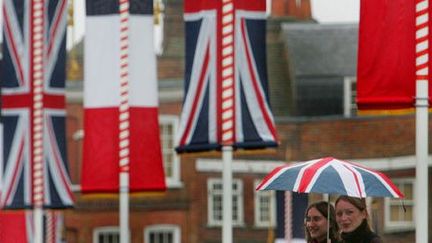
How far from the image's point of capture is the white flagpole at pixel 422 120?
13984 millimetres

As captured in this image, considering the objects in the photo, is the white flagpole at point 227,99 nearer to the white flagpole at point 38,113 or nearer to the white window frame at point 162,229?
the white flagpole at point 38,113

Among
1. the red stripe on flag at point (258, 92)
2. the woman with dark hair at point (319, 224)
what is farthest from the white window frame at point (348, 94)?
the woman with dark hair at point (319, 224)

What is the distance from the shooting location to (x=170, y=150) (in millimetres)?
44781

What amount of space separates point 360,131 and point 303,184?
31.7 meters

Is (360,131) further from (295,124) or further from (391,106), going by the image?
(391,106)

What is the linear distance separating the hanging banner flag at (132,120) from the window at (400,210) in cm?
2287

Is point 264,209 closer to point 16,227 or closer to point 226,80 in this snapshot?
point 16,227

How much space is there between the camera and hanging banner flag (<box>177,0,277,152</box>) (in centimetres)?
1806

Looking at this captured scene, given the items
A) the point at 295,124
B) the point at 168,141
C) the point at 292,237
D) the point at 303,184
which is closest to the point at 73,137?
the point at 168,141

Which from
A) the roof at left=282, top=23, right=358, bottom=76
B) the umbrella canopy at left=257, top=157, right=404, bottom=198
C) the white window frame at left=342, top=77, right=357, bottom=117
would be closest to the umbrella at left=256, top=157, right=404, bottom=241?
the umbrella canopy at left=257, top=157, right=404, bottom=198

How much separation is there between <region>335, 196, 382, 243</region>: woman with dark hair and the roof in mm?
34021

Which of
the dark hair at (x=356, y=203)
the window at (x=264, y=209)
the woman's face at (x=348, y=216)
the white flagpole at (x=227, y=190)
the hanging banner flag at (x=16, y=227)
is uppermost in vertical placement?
the dark hair at (x=356, y=203)

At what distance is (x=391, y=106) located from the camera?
14586mm

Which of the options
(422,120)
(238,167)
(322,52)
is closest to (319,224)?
(422,120)
